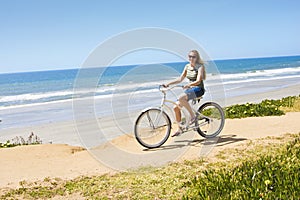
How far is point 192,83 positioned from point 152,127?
1222mm

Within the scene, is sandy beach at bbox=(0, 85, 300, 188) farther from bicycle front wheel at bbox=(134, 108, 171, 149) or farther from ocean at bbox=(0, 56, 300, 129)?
ocean at bbox=(0, 56, 300, 129)

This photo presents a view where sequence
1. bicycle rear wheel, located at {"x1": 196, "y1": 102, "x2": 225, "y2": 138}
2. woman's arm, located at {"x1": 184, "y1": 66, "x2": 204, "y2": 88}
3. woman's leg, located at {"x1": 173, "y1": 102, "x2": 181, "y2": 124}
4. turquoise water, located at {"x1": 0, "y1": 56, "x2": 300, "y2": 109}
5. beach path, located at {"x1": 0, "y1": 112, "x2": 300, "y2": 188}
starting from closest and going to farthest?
1. beach path, located at {"x1": 0, "y1": 112, "x2": 300, "y2": 188}
2. woman's arm, located at {"x1": 184, "y1": 66, "x2": 204, "y2": 88}
3. turquoise water, located at {"x1": 0, "y1": 56, "x2": 300, "y2": 109}
4. woman's leg, located at {"x1": 173, "y1": 102, "x2": 181, "y2": 124}
5. bicycle rear wheel, located at {"x1": 196, "y1": 102, "x2": 225, "y2": 138}

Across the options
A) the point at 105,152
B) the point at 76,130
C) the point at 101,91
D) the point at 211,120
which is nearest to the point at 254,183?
the point at 211,120

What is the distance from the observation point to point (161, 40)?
6793 mm

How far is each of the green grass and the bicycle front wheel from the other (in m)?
1.34

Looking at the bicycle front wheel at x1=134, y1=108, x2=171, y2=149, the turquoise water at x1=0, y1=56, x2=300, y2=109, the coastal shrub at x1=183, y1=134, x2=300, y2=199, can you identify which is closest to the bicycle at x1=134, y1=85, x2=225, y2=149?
the bicycle front wheel at x1=134, y1=108, x2=171, y2=149

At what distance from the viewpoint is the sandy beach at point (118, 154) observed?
20.5ft

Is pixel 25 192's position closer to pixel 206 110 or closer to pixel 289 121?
pixel 206 110

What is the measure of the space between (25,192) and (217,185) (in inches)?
111

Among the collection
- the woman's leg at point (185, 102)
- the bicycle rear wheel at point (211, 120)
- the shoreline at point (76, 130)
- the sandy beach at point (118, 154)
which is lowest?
the shoreline at point (76, 130)

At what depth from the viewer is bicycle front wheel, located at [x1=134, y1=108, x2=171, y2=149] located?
732 cm

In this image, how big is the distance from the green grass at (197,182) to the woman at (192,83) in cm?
139

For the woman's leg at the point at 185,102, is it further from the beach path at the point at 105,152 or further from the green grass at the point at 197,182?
the green grass at the point at 197,182

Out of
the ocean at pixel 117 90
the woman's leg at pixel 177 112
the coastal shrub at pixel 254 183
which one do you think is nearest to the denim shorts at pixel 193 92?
the woman's leg at pixel 177 112
